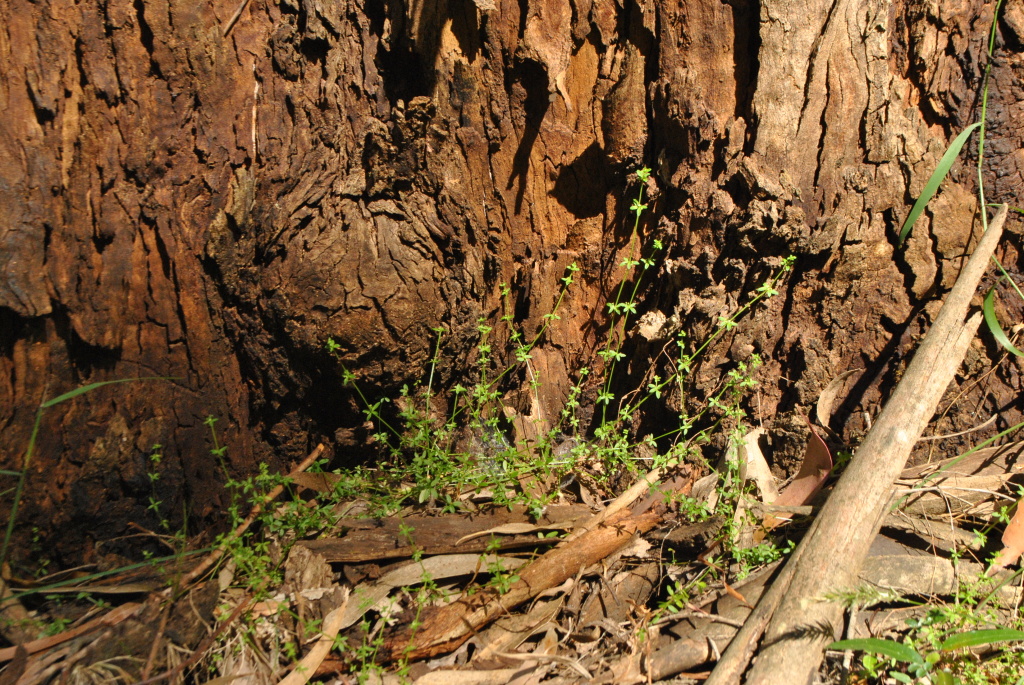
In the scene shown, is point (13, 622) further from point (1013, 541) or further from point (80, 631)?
point (1013, 541)

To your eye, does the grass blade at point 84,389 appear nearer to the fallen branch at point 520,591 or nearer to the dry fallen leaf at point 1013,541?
the fallen branch at point 520,591

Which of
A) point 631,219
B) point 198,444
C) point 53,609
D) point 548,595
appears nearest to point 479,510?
point 548,595

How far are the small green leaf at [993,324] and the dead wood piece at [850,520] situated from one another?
5 centimetres

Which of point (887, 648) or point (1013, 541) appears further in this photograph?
point (1013, 541)

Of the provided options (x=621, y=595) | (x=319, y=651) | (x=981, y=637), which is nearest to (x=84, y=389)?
(x=319, y=651)

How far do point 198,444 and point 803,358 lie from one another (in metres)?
2.23

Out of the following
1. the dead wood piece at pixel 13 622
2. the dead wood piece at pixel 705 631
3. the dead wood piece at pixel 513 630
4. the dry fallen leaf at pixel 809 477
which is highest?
the dry fallen leaf at pixel 809 477

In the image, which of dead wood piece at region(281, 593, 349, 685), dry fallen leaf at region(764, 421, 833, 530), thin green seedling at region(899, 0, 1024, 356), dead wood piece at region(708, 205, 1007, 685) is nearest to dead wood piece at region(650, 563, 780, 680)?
dead wood piece at region(708, 205, 1007, 685)

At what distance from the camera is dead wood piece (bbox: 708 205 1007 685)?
1813 millimetres

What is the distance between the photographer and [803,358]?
8.14ft

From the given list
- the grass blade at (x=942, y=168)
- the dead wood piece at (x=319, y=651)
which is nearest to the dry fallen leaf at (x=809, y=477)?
the grass blade at (x=942, y=168)

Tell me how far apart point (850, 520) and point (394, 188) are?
6.08 feet

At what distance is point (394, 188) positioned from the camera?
2432 mm

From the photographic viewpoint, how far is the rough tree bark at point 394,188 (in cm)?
214
